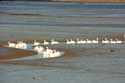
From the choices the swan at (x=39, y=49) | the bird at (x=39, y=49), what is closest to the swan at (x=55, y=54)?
the bird at (x=39, y=49)

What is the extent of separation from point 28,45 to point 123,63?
973 cm

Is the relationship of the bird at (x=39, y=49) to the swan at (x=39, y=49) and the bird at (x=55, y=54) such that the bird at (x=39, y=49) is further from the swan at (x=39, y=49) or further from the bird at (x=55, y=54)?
the bird at (x=55, y=54)

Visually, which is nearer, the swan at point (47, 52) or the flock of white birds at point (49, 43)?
the swan at point (47, 52)

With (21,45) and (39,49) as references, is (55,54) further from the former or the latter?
(21,45)

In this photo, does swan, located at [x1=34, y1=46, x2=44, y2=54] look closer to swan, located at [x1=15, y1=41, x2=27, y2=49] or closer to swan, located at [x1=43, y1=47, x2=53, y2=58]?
swan, located at [x1=43, y1=47, x2=53, y2=58]

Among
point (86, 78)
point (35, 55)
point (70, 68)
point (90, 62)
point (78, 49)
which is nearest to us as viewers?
point (86, 78)

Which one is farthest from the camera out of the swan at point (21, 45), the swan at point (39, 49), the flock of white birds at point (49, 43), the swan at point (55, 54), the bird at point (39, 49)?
the swan at point (21, 45)

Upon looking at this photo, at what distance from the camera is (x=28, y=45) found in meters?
33.9

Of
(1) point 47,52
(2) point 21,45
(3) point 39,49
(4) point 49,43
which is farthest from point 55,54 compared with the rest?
(4) point 49,43

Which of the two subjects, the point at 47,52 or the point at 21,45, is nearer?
the point at 47,52

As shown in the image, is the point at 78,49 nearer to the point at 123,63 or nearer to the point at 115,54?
the point at 115,54

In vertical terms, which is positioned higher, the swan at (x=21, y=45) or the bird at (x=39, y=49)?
the swan at (x=21, y=45)

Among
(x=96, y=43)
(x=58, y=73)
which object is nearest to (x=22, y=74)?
(x=58, y=73)

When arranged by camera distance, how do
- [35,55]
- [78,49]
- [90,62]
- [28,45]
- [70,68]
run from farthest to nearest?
[28,45], [78,49], [35,55], [90,62], [70,68]
